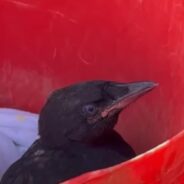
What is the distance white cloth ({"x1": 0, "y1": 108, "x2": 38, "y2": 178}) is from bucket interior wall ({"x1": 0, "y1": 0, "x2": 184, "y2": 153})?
0.12 feet

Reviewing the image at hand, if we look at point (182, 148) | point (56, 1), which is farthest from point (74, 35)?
point (182, 148)

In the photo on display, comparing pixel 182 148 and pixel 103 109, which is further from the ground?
pixel 182 148

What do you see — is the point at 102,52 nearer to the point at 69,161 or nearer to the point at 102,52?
the point at 102,52

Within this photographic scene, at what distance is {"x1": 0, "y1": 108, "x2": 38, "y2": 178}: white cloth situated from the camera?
1.51m

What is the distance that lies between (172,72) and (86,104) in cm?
14

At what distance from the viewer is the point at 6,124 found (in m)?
1.54

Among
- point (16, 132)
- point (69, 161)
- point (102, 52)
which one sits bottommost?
point (16, 132)

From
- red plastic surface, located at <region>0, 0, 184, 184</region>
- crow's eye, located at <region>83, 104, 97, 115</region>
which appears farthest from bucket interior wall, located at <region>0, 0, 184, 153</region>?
crow's eye, located at <region>83, 104, 97, 115</region>

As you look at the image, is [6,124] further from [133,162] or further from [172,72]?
[133,162]

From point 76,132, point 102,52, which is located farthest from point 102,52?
point 76,132

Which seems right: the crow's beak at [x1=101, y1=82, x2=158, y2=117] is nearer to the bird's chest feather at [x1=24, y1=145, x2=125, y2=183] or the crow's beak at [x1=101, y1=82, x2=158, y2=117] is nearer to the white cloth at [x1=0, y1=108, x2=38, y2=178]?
the bird's chest feather at [x1=24, y1=145, x2=125, y2=183]

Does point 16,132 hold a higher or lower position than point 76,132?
lower

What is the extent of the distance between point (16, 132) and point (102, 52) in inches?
11.4

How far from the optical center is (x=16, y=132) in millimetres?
1534
